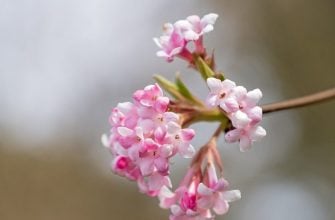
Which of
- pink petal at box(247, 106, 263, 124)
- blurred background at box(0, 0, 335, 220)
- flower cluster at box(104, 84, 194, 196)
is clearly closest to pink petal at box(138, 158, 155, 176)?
flower cluster at box(104, 84, 194, 196)

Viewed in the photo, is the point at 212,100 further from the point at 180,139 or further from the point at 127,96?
the point at 127,96

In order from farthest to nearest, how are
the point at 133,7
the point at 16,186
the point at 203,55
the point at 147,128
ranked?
the point at 133,7
the point at 16,186
the point at 203,55
the point at 147,128

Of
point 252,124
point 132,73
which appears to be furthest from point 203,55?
point 132,73

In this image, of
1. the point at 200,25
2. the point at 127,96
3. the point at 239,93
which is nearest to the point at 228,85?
the point at 239,93

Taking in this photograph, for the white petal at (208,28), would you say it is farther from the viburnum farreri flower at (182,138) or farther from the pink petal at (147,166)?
the pink petal at (147,166)

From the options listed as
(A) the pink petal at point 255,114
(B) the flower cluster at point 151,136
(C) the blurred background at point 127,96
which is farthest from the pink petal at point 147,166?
(C) the blurred background at point 127,96

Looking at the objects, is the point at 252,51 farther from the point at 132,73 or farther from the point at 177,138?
the point at 177,138

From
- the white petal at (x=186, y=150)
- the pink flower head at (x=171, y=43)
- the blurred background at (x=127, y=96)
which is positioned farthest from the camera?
the blurred background at (x=127, y=96)
